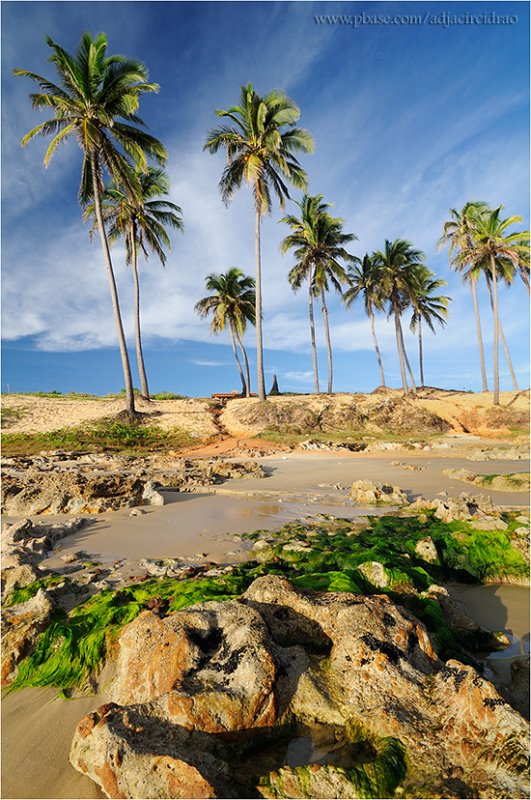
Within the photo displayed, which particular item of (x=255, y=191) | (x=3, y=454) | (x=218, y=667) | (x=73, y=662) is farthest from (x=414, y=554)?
(x=255, y=191)

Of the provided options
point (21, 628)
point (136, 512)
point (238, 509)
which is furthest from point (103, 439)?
point (21, 628)

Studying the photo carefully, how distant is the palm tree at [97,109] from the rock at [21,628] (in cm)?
A: 1951

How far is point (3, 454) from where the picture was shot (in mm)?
15727

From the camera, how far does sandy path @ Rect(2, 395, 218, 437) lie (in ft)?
66.2

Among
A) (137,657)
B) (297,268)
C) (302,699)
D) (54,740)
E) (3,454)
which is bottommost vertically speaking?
(54,740)

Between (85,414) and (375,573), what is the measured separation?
2150 centimetres

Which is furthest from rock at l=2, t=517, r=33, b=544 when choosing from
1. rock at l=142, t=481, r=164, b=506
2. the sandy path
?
the sandy path

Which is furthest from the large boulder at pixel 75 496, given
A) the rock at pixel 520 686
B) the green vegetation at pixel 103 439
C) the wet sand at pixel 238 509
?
the green vegetation at pixel 103 439

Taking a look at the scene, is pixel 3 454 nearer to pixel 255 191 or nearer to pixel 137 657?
pixel 137 657

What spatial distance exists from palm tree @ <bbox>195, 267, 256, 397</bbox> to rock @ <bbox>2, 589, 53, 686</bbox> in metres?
32.4

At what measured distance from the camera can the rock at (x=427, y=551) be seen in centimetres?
464

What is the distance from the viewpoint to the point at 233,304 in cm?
3612

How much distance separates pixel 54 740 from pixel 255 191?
26985mm

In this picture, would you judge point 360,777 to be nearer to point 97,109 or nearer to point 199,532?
point 199,532
